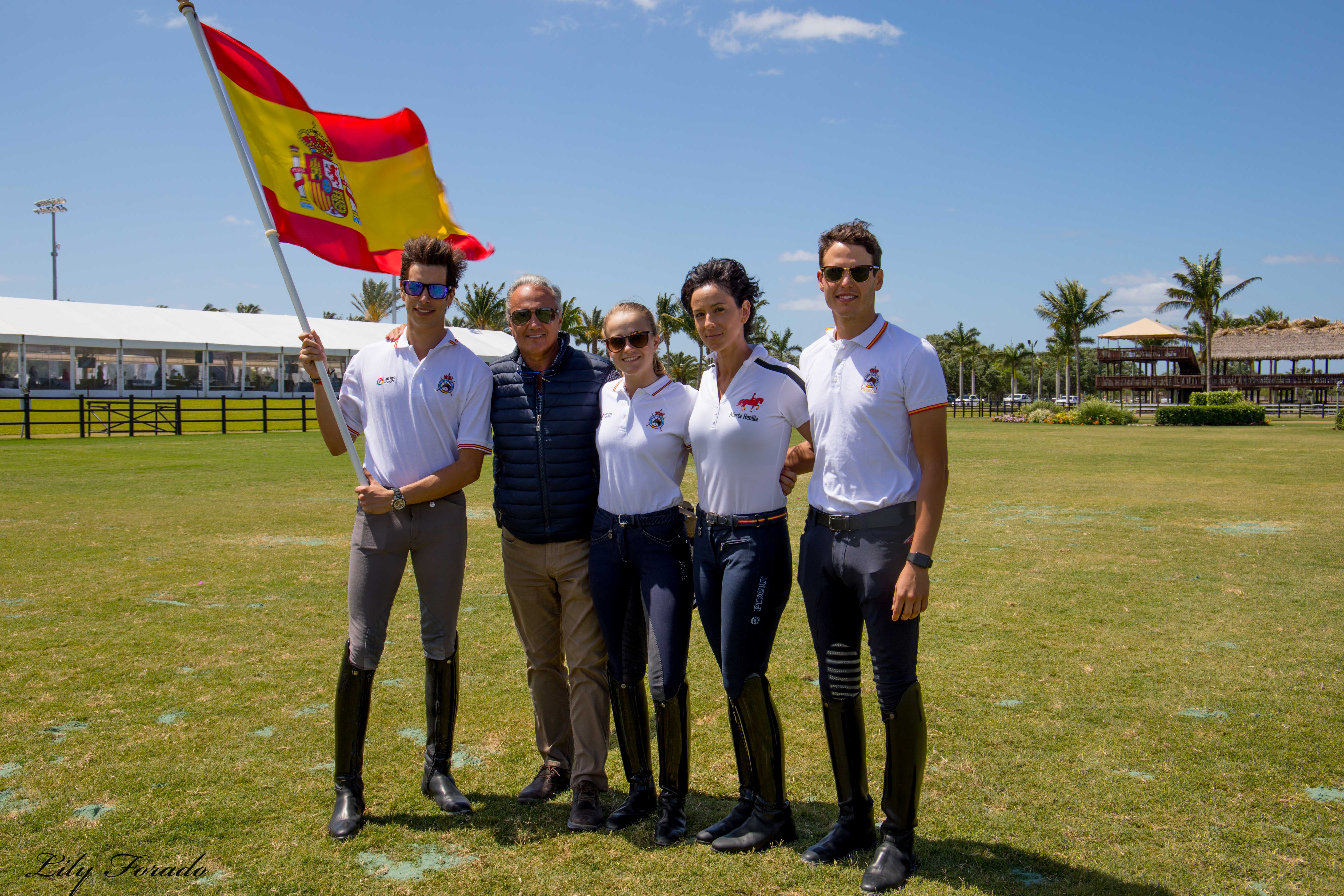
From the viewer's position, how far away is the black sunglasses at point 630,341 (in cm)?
355

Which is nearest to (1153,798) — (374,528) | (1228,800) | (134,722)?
(1228,800)

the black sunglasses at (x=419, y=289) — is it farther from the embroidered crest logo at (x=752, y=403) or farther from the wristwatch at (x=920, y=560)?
the wristwatch at (x=920, y=560)

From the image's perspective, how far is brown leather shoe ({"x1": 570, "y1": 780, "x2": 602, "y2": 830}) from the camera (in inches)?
136

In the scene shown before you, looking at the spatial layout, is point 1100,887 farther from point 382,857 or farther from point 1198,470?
point 1198,470

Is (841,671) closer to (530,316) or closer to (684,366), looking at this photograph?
(530,316)

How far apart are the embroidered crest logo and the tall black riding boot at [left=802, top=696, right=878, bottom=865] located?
3.67ft

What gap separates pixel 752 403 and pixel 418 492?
139 centimetres

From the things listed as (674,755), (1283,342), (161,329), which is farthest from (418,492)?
(1283,342)

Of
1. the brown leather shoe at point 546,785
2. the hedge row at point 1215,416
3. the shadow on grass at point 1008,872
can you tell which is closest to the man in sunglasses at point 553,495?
the brown leather shoe at point 546,785

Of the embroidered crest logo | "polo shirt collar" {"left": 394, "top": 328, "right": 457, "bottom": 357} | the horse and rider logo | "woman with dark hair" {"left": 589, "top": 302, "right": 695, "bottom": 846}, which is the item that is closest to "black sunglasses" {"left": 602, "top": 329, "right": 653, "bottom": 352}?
"woman with dark hair" {"left": 589, "top": 302, "right": 695, "bottom": 846}

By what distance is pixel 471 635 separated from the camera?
6.16m

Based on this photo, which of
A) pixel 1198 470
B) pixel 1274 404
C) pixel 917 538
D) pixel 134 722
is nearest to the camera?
pixel 917 538

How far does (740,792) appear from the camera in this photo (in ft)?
11.5

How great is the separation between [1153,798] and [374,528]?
340 cm
